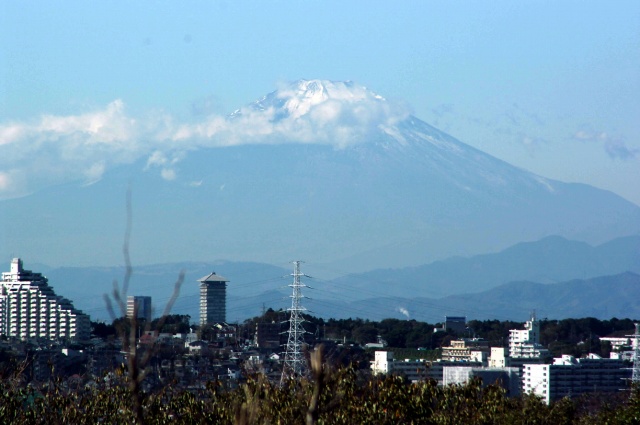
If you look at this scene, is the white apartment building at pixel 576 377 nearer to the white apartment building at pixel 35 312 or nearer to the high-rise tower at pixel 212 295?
the white apartment building at pixel 35 312

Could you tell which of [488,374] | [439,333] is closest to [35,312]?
[439,333]

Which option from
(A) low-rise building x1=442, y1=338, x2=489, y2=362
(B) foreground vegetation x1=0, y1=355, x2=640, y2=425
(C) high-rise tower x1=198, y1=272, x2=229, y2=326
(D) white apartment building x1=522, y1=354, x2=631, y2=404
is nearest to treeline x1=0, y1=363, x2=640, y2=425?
(B) foreground vegetation x1=0, y1=355, x2=640, y2=425

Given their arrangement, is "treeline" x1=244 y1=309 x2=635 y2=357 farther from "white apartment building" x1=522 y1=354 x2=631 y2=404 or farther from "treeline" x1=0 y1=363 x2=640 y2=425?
"treeline" x1=0 y1=363 x2=640 y2=425

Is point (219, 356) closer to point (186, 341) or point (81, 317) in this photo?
point (186, 341)

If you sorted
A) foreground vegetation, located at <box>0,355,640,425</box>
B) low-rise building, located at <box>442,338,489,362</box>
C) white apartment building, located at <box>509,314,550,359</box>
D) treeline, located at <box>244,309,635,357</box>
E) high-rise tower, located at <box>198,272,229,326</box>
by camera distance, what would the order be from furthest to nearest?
high-rise tower, located at <box>198,272,229,326</box>
treeline, located at <box>244,309,635,357</box>
white apartment building, located at <box>509,314,550,359</box>
low-rise building, located at <box>442,338,489,362</box>
foreground vegetation, located at <box>0,355,640,425</box>

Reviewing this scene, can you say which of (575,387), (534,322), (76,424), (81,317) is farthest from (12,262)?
(76,424)

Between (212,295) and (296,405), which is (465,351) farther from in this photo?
(296,405)
